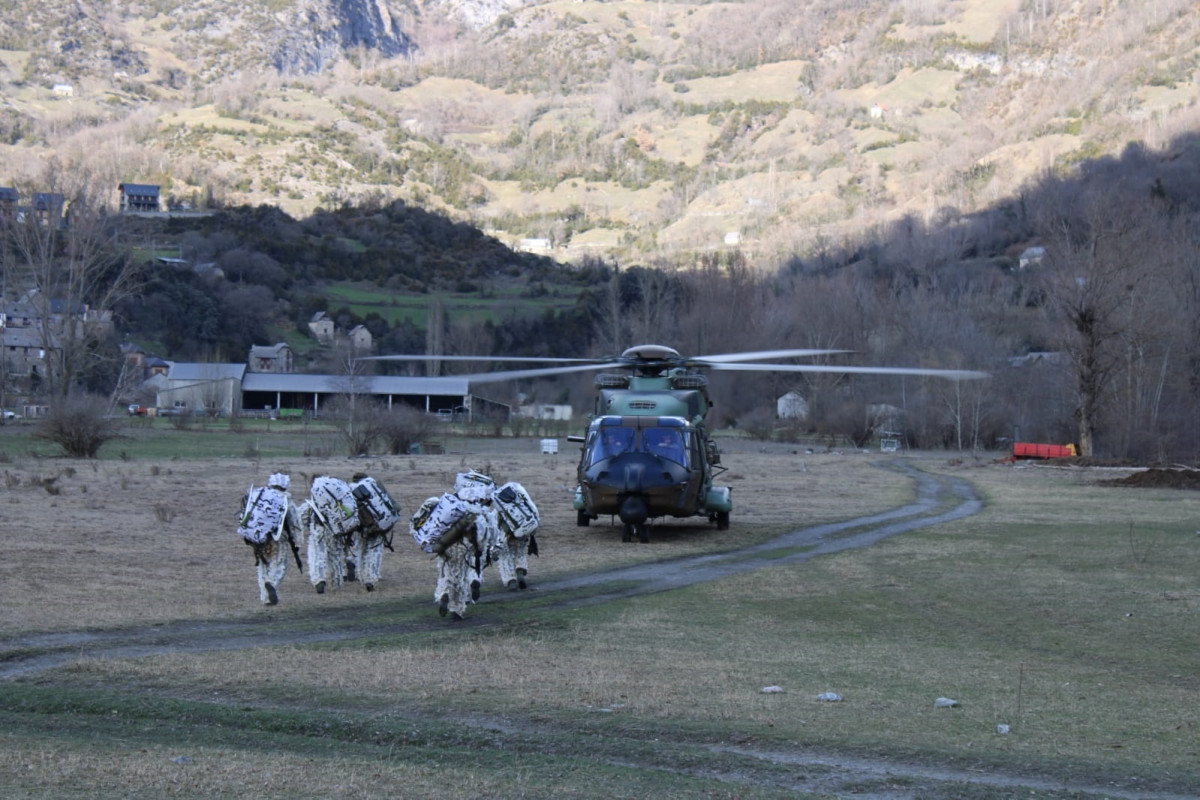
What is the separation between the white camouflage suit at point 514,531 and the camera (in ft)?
41.8

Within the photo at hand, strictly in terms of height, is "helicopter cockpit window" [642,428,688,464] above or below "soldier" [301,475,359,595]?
above

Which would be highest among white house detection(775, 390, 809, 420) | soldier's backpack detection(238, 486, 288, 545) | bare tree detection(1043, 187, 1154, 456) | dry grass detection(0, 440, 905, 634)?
bare tree detection(1043, 187, 1154, 456)

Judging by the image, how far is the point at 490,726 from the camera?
25.4ft

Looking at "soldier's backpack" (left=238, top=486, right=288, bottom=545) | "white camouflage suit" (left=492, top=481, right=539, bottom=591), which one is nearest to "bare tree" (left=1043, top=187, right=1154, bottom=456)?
"white camouflage suit" (left=492, top=481, right=539, bottom=591)

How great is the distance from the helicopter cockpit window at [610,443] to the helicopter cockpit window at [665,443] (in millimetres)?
262

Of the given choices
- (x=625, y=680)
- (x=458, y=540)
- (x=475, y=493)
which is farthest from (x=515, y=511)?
(x=625, y=680)

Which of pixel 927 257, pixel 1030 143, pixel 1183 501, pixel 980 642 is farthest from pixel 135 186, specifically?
pixel 980 642

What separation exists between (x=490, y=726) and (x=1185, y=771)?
4.08 meters

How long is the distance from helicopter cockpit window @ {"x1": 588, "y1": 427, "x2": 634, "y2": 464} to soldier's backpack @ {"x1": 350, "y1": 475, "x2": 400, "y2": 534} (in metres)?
6.50

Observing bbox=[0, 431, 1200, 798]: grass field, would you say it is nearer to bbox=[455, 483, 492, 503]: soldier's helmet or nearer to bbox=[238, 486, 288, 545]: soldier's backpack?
bbox=[238, 486, 288, 545]: soldier's backpack

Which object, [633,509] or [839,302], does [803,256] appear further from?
[633,509]

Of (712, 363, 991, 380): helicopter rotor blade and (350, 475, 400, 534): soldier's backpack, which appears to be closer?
(350, 475, 400, 534): soldier's backpack

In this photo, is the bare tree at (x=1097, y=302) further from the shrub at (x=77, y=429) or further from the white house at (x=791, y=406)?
the shrub at (x=77, y=429)

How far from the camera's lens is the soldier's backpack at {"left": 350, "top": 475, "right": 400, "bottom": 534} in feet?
42.8
